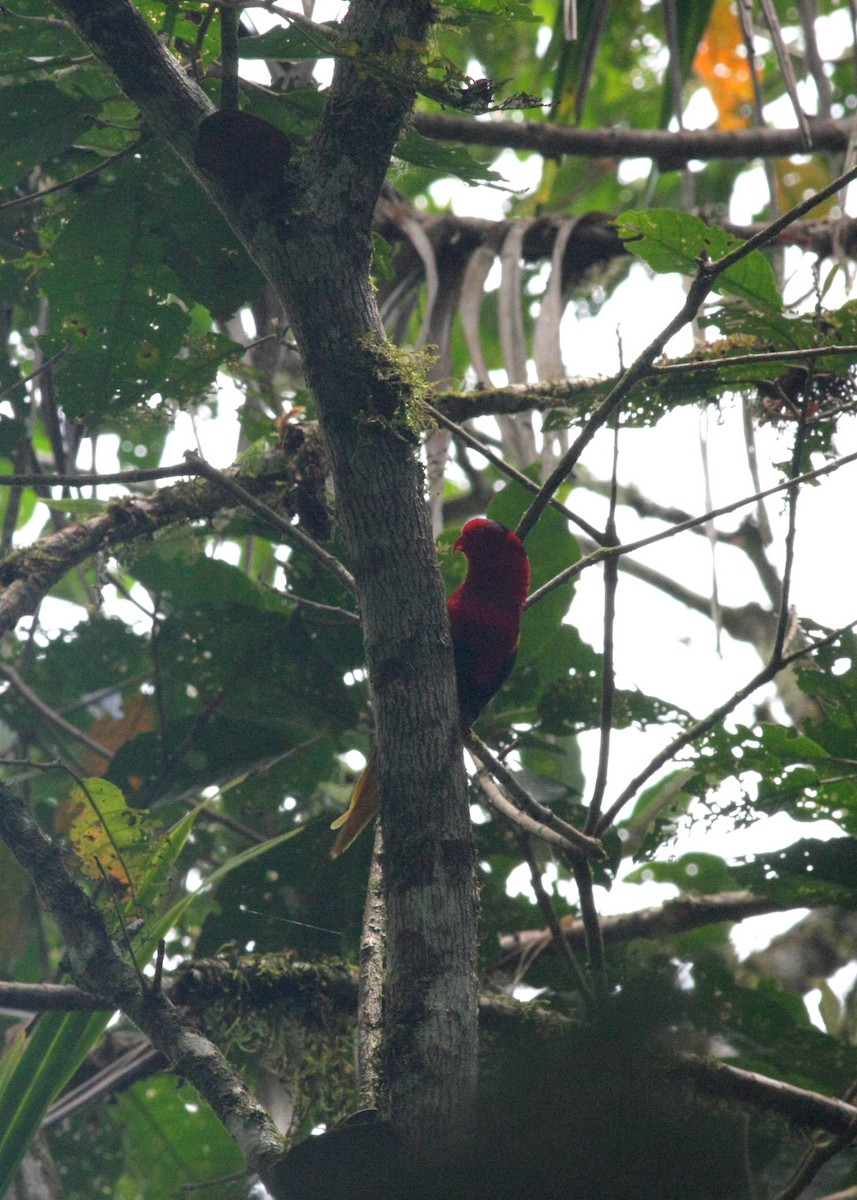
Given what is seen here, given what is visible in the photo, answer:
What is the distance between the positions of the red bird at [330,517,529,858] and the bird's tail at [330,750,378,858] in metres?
0.27

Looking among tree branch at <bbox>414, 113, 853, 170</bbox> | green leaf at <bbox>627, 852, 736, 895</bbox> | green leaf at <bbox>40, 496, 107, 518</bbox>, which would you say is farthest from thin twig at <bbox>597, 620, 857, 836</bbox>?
tree branch at <bbox>414, 113, 853, 170</bbox>

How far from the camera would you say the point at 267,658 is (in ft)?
12.4

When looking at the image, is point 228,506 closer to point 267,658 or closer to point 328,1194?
point 267,658

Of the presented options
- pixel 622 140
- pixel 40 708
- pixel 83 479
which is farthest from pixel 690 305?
pixel 622 140

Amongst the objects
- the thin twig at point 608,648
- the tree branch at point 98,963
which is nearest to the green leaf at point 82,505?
the tree branch at point 98,963

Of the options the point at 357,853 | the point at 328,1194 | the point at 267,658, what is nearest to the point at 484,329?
the point at 267,658

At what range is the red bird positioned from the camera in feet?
9.86

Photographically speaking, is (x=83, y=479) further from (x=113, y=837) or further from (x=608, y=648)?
(x=608, y=648)

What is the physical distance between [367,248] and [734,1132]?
1592 millimetres

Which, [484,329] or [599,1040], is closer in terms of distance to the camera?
[599,1040]

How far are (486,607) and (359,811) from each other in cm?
80

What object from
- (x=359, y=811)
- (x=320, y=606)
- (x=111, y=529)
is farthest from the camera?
(x=359, y=811)

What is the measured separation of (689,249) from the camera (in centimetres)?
253

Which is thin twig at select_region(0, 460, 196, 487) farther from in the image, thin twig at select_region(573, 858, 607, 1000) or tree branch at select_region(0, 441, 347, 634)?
thin twig at select_region(573, 858, 607, 1000)
